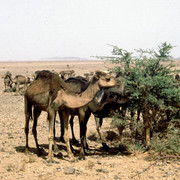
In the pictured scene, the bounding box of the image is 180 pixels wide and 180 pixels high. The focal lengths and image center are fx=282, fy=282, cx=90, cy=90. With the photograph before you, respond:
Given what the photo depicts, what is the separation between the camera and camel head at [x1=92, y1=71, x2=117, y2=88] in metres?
7.50

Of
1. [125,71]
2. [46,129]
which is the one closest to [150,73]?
[125,71]

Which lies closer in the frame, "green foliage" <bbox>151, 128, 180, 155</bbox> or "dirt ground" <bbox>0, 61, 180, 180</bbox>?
"dirt ground" <bbox>0, 61, 180, 180</bbox>

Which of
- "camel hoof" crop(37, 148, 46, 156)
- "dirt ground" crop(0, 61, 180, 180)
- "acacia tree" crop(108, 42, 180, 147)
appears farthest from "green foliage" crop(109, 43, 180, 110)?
"camel hoof" crop(37, 148, 46, 156)

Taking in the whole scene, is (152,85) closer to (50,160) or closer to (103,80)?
(103,80)

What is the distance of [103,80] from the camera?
24.7 feet

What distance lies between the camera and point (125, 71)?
8.07 metres

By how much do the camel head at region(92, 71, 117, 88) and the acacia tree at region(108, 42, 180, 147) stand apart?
461 millimetres

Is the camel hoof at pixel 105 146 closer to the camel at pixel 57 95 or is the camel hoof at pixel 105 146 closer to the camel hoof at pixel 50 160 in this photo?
the camel at pixel 57 95

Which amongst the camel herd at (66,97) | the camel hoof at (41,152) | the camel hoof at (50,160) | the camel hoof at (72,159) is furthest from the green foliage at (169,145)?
the camel hoof at (41,152)

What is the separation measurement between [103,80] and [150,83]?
124cm

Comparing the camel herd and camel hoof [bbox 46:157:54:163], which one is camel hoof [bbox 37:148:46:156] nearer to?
the camel herd

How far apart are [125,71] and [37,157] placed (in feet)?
11.4

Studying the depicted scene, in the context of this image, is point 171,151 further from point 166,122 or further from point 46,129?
point 46,129

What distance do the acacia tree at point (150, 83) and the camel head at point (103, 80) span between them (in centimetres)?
46
